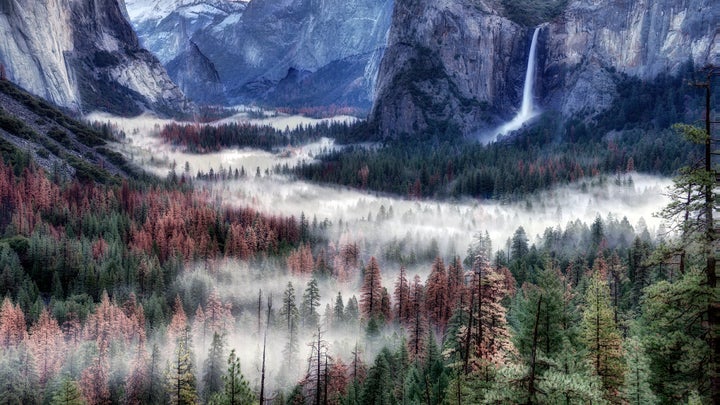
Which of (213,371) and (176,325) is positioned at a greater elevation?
(213,371)

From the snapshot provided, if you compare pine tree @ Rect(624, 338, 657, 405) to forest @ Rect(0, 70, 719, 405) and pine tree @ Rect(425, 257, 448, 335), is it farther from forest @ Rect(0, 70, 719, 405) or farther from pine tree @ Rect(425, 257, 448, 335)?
pine tree @ Rect(425, 257, 448, 335)

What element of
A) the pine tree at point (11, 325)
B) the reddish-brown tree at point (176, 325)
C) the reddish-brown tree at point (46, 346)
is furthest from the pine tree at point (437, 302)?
the pine tree at point (11, 325)

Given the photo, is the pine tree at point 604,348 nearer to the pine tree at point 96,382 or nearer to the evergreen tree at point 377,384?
the evergreen tree at point 377,384

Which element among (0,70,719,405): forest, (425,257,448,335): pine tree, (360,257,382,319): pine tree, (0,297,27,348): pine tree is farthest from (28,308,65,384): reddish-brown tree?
(425,257,448,335): pine tree

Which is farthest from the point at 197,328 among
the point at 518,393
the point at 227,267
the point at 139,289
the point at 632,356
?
the point at 518,393

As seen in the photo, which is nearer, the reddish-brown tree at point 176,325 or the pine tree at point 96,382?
the pine tree at point 96,382

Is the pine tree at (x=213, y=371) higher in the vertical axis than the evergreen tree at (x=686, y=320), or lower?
lower

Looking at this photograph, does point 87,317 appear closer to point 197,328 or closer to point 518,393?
point 197,328

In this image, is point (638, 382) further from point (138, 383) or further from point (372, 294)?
point (372, 294)

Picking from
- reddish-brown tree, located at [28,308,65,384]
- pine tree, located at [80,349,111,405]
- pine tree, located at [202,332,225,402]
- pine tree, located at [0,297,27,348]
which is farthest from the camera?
pine tree, located at [0,297,27,348]

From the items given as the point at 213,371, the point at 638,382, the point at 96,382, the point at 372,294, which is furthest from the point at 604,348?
the point at 96,382

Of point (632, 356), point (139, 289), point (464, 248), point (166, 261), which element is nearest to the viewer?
point (632, 356)
